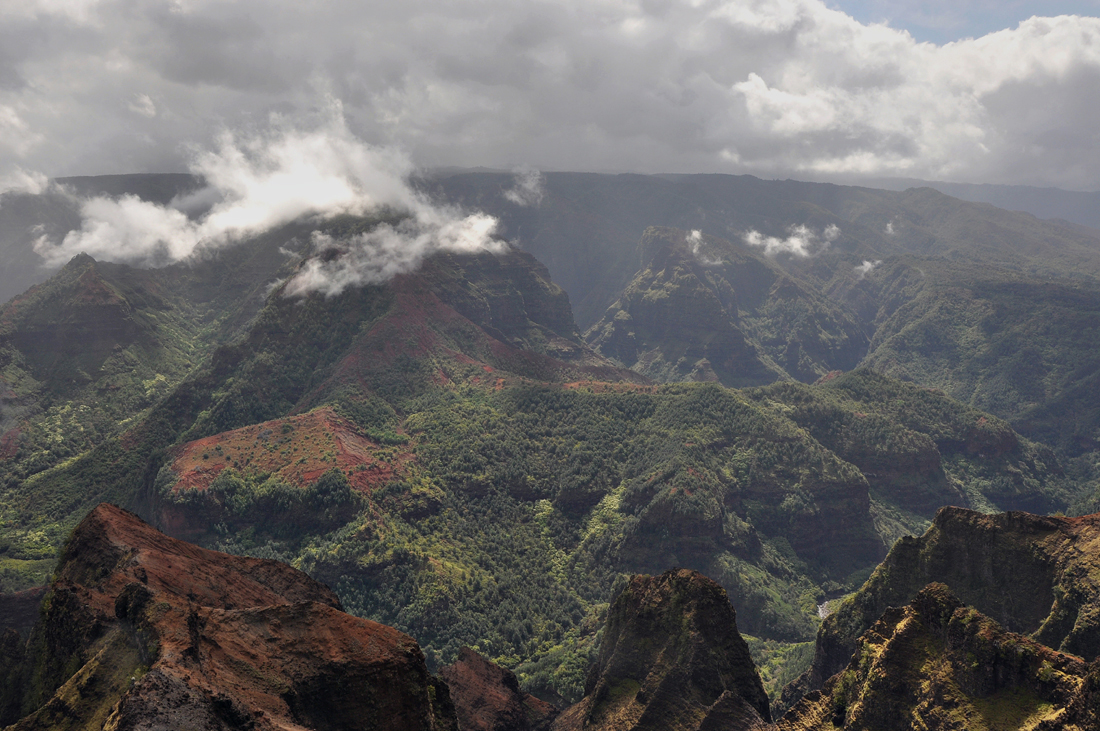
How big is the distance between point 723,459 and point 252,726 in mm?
166397

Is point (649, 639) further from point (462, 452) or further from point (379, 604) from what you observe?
point (462, 452)

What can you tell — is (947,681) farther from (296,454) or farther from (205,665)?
(296,454)

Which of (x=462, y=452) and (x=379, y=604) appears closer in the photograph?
(x=379, y=604)

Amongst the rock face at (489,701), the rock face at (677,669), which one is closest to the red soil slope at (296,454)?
the rock face at (489,701)

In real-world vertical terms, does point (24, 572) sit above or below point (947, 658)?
below

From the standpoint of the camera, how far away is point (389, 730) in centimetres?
3988

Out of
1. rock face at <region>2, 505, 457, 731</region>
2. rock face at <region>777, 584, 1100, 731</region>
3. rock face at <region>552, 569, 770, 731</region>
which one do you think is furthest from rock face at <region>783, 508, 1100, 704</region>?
rock face at <region>2, 505, 457, 731</region>

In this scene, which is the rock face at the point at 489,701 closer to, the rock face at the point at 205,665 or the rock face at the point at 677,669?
the rock face at the point at 677,669

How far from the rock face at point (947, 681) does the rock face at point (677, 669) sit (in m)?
6.89

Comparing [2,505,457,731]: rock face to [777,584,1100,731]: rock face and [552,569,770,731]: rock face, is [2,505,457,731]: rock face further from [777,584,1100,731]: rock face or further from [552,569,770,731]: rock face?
→ [777,584,1100,731]: rock face

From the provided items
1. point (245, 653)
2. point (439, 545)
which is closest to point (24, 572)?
point (439, 545)

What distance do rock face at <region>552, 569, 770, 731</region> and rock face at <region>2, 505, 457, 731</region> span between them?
73.9 feet

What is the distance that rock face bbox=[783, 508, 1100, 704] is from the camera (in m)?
61.8

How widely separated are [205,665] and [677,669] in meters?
42.9
